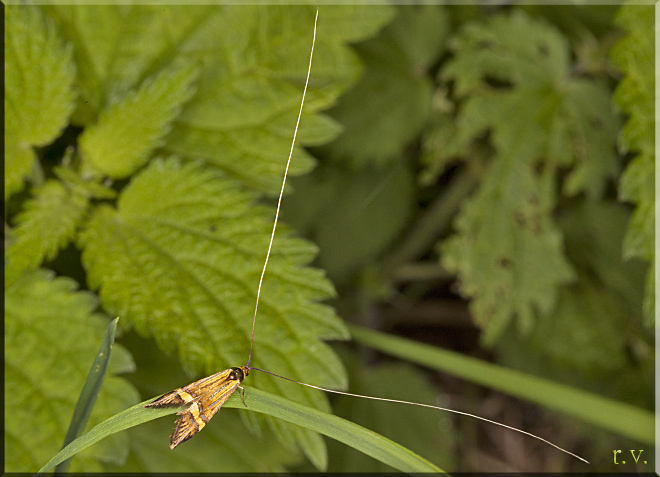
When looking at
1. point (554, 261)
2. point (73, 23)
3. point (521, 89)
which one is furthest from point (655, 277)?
point (73, 23)

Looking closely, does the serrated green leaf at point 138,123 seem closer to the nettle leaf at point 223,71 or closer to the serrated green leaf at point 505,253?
the nettle leaf at point 223,71

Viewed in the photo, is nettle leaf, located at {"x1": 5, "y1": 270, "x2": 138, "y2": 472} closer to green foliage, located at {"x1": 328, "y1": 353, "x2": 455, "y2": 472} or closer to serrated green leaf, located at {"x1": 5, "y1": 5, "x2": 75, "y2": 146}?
serrated green leaf, located at {"x1": 5, "y1": 5, "x2": 75, "y2": 146}

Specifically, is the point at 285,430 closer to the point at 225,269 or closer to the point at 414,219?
the point at 225,269

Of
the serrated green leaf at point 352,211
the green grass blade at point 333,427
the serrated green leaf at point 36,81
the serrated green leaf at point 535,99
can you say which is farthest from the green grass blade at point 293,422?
the serrated green leaf at point 535,99

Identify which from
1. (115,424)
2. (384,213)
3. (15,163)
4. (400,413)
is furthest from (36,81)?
(400,413)

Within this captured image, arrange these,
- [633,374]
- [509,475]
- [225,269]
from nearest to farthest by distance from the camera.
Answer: [225,269]
[633,374]
[509,475]

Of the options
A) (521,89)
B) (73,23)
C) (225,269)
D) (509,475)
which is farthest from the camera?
(509,475)

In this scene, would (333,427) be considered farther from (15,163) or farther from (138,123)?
(15,163)
